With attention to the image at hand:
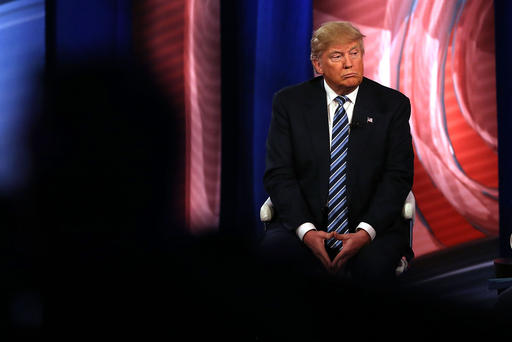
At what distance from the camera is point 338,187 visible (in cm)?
175

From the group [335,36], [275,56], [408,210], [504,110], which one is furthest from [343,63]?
[275,56]

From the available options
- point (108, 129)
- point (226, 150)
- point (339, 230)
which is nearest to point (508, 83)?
point (339, 230)

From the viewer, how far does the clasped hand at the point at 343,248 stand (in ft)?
5.38

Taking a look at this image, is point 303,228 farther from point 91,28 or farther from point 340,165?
point 91,28

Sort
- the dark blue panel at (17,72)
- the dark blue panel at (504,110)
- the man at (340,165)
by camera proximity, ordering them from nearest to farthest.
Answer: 1. the man at (340,165)
2. the dark blue panel at (504,110)
3. the dark blue panel at (17,72)

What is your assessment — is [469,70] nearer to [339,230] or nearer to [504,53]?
[504,53]

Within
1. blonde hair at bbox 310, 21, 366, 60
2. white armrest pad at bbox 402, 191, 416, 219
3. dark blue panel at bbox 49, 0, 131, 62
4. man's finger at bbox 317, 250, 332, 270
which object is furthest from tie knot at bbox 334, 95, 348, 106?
dark blue panel at bbox 49, 0, 131, 62

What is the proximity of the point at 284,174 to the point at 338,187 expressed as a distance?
172mm

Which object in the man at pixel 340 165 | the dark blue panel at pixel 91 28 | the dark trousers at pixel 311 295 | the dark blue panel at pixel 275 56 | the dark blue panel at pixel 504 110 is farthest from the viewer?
the dark blue panel at pixel 91 28

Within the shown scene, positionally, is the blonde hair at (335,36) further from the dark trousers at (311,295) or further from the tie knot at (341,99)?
the dark trousers at (311,295)

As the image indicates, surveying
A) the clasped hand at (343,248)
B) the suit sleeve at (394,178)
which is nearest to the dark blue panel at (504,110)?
the suit sleeve at (394,178)

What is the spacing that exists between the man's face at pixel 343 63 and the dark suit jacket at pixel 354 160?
7 centimetres

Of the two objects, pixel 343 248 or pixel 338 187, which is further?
pixel 338 187

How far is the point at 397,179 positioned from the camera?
1.72 metres
